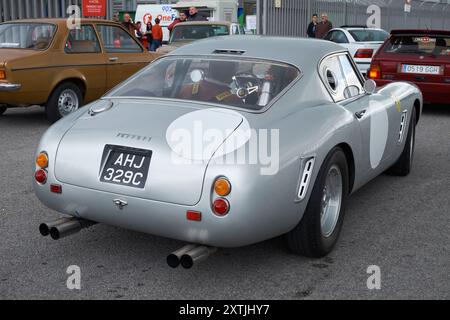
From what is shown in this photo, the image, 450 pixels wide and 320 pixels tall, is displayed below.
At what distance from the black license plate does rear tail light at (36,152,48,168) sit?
1.44ft

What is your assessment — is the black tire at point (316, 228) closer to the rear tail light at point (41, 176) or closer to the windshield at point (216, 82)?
the windshield at point (216, 82)

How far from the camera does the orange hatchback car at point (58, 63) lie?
8742mm

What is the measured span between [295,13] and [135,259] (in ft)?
75.9

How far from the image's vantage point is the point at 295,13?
25906 mm

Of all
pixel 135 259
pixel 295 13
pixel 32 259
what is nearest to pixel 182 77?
pixel 135 259

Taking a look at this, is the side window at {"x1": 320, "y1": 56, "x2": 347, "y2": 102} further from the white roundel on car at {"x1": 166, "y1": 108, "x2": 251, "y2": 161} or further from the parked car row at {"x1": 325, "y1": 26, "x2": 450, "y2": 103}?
the parked car row at {"x1": 325, "y1": 26, "x2": 450, "y2": 103}

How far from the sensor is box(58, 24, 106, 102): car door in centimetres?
939

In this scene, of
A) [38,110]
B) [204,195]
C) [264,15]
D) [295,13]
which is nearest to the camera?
[204,195]

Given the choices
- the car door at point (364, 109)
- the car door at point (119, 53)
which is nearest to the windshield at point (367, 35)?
the car door at point (119, 53)

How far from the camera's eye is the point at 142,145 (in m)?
3.55

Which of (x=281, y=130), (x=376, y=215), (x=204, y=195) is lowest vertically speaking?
(x=376, y=215)

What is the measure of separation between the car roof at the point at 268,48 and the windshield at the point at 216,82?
9 centimetres

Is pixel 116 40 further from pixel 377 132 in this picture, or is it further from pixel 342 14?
pixel 342 14

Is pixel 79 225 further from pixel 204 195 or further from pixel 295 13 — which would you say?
pixel 295 13
